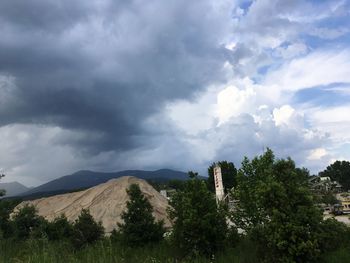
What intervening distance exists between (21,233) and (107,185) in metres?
6.09

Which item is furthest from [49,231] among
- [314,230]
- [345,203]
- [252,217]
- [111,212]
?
[345,203]

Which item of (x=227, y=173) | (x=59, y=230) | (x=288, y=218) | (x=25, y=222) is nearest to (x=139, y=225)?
(x=59, y=230)

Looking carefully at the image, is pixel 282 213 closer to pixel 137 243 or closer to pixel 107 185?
pixel 137 243

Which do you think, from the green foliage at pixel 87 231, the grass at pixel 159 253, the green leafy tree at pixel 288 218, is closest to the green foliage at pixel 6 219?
the green foliage at pixel 87 231

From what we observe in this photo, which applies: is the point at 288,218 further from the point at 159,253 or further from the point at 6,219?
the point at 6,219

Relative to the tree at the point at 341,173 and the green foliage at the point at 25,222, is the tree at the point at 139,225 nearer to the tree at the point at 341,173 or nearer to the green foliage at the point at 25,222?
the green foliage at the point at 25,222

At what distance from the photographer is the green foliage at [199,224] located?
11.6 metres

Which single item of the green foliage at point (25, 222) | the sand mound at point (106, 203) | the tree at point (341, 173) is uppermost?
the tree at point (341, 173)

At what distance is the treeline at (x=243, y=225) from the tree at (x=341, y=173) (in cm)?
7478

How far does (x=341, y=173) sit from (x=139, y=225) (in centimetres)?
7720

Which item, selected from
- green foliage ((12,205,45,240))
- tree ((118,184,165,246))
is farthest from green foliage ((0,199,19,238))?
tree ((118,184,165,246))

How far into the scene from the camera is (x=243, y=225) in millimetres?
13516

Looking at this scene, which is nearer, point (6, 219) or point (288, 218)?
point (288, 218)

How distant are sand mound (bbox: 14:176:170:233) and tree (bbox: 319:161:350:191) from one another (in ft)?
224
